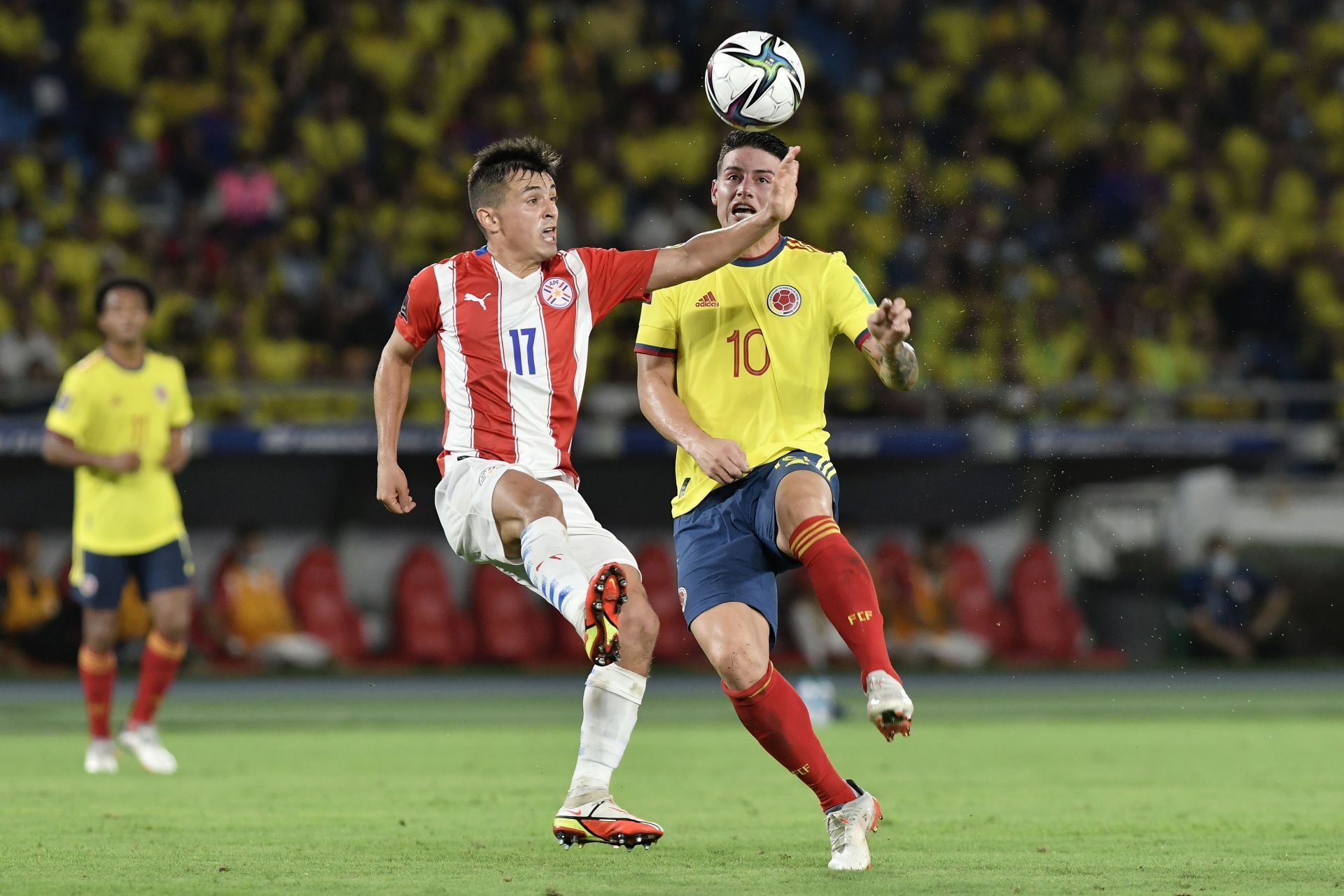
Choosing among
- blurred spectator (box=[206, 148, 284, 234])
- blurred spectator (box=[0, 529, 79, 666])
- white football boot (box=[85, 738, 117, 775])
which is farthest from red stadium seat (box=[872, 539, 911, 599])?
white football boot (box=[85, 738, 117, 775])

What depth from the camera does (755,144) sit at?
636cm

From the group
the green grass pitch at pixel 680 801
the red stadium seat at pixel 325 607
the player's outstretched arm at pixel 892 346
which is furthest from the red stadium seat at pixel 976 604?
the player's outstretched arm at pixel 892 346

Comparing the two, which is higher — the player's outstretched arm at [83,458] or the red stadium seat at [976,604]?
the player's outstretched arm at [83,458]

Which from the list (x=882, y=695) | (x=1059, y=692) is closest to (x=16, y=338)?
(x=1059, y=692)

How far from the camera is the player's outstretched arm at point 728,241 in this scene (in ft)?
19.8

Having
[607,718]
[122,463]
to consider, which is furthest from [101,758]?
[607,718]

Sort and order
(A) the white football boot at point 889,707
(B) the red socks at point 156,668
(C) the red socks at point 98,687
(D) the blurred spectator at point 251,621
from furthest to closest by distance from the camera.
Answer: (D) the blurred spectator at point 251,621 < (B) the red socks at point 156,668 < (C) the red socks at point 98,687 < (A) the white football boot at point 889,707

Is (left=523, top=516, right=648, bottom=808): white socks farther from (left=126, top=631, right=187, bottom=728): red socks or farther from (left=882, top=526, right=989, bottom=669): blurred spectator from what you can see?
(left=882, top=526, right=989, bottom=669): blurred spectator

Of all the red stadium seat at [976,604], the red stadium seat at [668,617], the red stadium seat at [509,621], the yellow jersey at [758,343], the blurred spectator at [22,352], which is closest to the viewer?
the yellow jersey at [758,343]

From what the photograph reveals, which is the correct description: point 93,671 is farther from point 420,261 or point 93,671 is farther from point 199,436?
point 420,261

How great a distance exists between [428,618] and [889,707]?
42.8 feet

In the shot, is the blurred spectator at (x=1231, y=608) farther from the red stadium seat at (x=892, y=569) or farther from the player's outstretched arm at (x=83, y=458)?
the player's outstretched arm at (x=83, y=458)

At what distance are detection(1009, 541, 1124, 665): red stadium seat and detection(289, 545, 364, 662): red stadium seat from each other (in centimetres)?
701

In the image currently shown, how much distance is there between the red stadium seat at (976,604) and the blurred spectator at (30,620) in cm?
884
